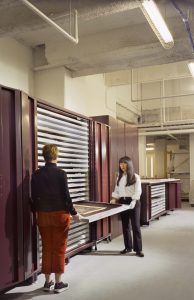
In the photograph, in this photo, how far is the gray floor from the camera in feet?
11.4

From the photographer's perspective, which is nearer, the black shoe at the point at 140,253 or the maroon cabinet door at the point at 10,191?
the maroon cabinet door at the point at 10,191

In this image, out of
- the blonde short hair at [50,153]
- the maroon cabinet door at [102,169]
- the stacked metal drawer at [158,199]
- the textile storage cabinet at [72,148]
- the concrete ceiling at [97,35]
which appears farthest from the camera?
the stacked metal drawer at [158,199]

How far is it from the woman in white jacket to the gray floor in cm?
20

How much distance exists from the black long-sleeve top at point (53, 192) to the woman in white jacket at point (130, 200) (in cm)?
163

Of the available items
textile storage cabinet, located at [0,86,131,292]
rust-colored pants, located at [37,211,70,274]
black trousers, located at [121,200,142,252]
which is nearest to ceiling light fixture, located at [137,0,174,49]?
textile storage cabinet, located at [0,86,131,292]

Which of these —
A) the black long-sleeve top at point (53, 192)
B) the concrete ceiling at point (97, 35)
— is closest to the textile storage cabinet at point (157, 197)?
the concrete ceiling at point (97, 35)

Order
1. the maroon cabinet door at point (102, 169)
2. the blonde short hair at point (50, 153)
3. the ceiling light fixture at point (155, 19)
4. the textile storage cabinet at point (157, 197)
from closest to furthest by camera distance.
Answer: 1. the blonde short hair at point (50, 153)
2. the ceiling light fixture at point (155, 19)
3. the maroon cabinet door at point (102, 169)
4. the textile storage cabinet at point (157, 197)

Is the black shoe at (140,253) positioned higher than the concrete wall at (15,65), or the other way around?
the concrete wall at (15,65)

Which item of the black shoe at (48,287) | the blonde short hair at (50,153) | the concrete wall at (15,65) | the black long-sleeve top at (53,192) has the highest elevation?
the concrete wall at (15,65)

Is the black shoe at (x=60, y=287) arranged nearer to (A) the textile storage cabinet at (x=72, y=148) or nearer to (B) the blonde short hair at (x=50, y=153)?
(A) the textile storage cabinet at (x=72, y=148)

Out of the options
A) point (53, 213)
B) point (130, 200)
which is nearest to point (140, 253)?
point (130, 200)

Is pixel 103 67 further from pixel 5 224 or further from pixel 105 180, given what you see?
pixel 5 224

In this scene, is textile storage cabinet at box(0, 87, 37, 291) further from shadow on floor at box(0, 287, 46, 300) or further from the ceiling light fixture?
the ceiling light fixture

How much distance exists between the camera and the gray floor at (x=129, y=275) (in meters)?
3.48
